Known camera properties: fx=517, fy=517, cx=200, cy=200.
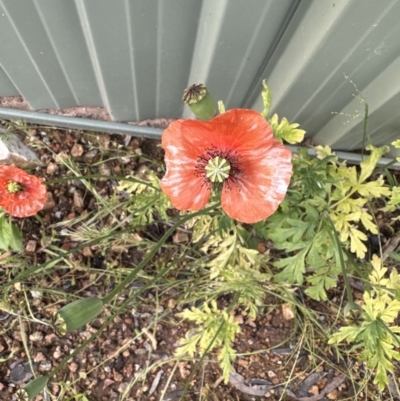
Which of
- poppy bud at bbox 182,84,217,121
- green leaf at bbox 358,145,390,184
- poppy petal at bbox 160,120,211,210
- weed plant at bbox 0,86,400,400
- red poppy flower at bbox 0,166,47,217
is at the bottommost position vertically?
weed plant at bbox 0,86,400,400

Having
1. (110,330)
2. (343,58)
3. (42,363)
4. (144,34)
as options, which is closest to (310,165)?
(343,58)

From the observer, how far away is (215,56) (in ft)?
4.81

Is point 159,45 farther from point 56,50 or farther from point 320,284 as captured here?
point 320,284

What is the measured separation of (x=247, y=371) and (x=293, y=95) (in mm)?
1021

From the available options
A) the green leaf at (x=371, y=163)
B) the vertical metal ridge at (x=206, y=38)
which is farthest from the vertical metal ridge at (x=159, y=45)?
the green leaf at (x=371, y=163)

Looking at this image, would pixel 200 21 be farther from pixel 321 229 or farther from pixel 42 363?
pixel 42 363

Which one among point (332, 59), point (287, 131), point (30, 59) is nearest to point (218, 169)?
point (287, 131)

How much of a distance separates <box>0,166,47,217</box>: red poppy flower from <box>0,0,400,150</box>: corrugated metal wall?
413mm

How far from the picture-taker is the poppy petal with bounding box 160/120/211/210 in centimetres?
115

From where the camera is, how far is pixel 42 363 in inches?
74.3

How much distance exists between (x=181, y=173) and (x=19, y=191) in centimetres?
51

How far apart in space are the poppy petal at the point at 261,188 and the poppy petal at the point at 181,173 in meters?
0.06

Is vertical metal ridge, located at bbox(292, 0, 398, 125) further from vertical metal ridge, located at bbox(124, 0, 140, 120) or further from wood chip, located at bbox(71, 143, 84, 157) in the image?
wood chip, located at bbox(71, 143, 84, 157)

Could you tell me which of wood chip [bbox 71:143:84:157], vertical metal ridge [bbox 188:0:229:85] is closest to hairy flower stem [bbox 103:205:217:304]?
vertical metal ridge [bbox 188:0:229:85]
